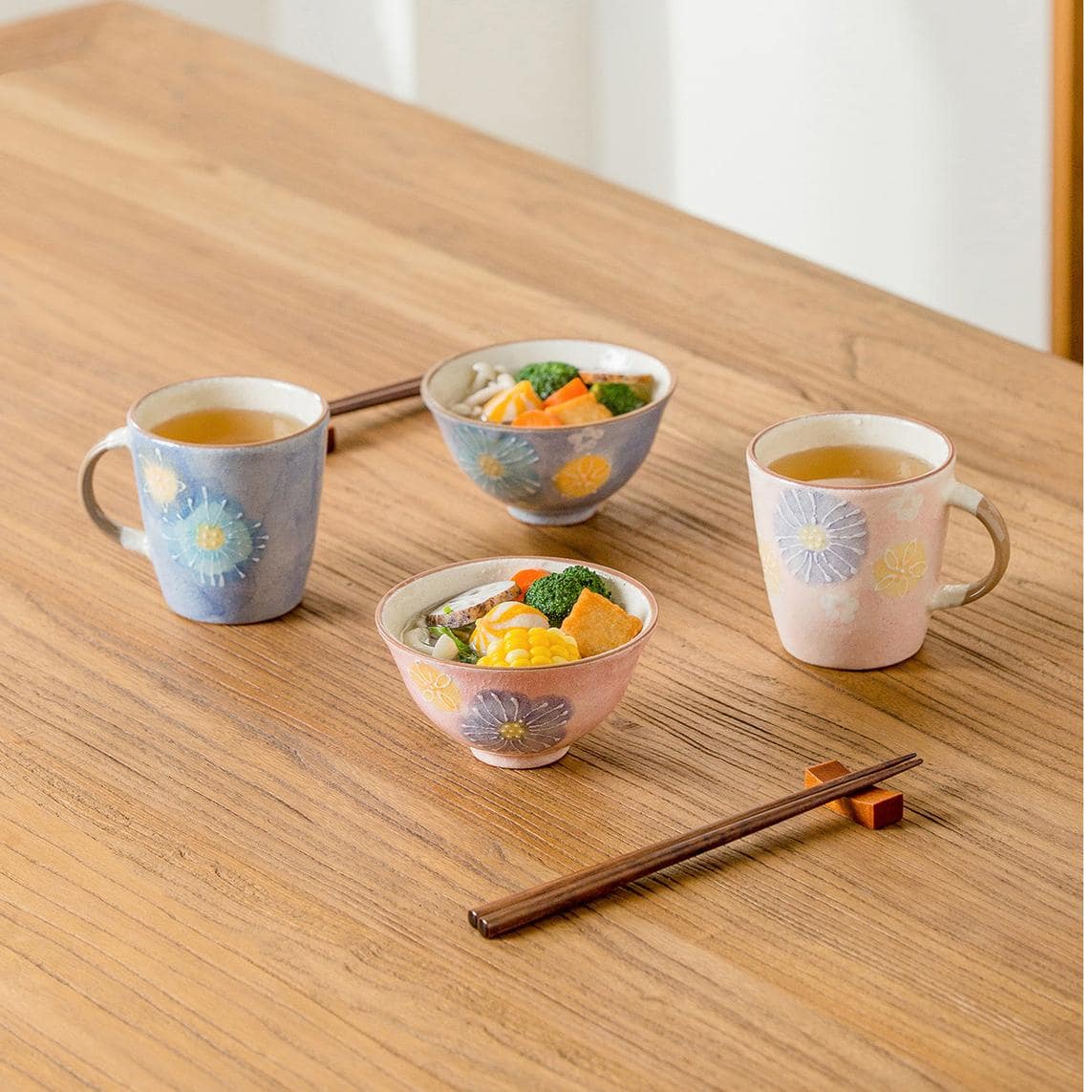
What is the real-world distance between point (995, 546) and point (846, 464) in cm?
10

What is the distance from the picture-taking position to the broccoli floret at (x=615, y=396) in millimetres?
1113

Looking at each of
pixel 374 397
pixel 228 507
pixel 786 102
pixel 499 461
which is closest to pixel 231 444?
pixel 228 507

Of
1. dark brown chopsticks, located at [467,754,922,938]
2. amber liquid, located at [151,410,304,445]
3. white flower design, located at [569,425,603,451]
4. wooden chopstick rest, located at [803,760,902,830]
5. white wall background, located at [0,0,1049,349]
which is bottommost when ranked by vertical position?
white wall background, located at [0,0,1049,349]

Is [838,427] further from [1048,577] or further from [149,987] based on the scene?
[149,987]

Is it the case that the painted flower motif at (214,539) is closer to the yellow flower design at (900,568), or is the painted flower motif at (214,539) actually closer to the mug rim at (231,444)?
the mug rim at (231,444)

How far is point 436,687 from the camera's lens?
854 millimetres

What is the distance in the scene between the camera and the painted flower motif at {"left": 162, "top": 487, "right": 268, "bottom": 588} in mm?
1000

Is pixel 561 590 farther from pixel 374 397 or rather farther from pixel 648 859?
pixel 374 397

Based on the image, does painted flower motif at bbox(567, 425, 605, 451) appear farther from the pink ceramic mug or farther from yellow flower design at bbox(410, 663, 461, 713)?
yellow flower design at bbox(410, 663, 461, 713)

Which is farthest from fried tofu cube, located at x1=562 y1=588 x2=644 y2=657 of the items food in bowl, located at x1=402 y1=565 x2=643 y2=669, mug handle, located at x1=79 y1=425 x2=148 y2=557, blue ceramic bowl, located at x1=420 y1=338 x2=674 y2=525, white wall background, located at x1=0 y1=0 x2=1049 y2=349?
white wall background, located at x1=0 y1=0 x2=1049 y2=349

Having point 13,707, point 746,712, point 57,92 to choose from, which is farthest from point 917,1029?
point 57,92

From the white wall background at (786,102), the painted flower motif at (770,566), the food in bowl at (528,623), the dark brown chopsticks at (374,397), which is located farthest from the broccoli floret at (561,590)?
the white wall background at (786,102)

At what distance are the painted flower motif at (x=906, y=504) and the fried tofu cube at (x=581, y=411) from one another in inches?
9.4

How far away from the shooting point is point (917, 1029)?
70 cm
